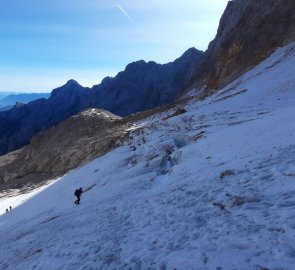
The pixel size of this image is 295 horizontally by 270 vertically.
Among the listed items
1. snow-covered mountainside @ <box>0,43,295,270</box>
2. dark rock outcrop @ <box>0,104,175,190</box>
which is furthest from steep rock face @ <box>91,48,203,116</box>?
snow-covered mountainside @ <box>0,43,295,270</box>

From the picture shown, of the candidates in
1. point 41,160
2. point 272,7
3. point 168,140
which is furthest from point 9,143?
point 168,140

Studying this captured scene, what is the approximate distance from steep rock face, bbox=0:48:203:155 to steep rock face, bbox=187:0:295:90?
5013 cm

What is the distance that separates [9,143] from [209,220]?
15100 centimetres

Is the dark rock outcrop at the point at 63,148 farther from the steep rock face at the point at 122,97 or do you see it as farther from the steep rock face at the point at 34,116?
the steep rock face at the point at 34,116

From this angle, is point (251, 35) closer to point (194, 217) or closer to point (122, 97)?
point (194, 217)

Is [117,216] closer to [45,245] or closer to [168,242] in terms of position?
[45,245]

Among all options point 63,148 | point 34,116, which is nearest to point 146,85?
point 34,116

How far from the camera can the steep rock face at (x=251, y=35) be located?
60000 mm

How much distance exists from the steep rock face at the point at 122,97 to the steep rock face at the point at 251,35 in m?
50.1

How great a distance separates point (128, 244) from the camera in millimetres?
11242

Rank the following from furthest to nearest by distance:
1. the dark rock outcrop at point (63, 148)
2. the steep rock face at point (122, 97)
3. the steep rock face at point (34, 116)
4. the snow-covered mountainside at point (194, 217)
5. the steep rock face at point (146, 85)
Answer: the steep rock face at point (34, 116) < the steep rock face at point (122, 97) < the steep rock face at point (146, 85) < the dark rock outcrop at point (63, 148) < the snow-covered mountainside at point (194, 217)

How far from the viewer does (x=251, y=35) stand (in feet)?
220

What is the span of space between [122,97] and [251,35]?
300ft

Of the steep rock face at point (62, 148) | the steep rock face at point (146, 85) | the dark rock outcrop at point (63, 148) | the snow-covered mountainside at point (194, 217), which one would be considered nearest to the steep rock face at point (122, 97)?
the steep rock face at point (146, 85)
